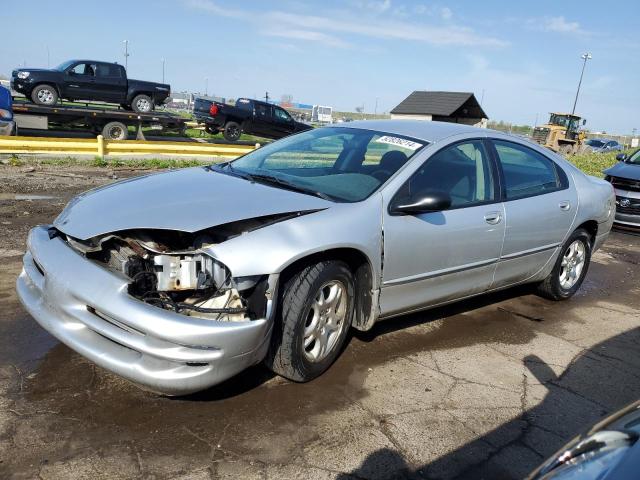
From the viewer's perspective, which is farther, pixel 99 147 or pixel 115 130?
pixel 115 130

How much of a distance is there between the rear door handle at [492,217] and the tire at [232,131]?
745 inches

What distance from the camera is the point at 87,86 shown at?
64.2ft

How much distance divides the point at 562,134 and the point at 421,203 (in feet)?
126

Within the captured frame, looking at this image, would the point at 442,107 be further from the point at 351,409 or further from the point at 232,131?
the point at 351,409

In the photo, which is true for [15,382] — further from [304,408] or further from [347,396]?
[347,396]

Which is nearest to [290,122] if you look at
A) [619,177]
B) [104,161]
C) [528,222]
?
[104,161]

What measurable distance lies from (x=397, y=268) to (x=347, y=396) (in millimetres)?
888

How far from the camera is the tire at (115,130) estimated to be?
17781mm

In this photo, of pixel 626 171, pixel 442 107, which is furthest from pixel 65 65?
pixel 442 107

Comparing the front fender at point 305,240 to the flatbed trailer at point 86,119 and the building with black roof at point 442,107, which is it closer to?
the flatbed trailer at point 86,119

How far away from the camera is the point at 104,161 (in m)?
A: 12.8

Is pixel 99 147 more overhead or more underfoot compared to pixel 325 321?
more underfoot

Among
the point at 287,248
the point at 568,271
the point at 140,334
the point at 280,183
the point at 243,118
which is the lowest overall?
the point at 568,271

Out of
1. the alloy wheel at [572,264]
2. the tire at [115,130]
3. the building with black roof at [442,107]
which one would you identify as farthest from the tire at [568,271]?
the building with black roof at [442,107]
